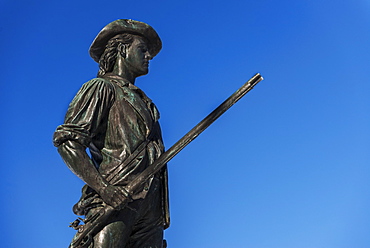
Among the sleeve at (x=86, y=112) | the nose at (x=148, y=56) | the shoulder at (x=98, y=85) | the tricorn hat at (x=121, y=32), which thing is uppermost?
the tricorn hat at (x=121, y=32)

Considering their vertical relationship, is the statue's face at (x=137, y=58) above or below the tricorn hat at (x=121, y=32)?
below

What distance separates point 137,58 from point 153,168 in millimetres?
1454

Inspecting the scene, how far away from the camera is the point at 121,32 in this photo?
5781mm

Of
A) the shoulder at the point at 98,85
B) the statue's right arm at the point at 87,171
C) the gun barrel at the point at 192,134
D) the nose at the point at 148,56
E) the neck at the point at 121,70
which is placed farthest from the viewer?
the nose at the point at 148,56

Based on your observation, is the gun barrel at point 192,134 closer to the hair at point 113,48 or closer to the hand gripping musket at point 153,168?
the hand gripping musket at point 153,168

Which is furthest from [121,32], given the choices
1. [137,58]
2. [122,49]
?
[137,58]

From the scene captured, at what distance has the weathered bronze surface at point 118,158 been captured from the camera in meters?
4.71

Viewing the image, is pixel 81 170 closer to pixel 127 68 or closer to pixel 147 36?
pixel 127 68

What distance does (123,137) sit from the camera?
5.12m

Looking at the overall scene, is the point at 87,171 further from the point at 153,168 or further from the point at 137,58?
the point at 137,58

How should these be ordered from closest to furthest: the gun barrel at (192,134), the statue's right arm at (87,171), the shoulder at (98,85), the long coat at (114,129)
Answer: the statue's right arm at (87,171)
the gun barrel at (192,134)
the long coat at (114,129)
the shoulder at (98,85)

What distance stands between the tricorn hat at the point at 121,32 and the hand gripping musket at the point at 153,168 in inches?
52.7

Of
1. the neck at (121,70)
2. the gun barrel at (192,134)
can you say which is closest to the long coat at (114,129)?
the gun barrel at (192,134)

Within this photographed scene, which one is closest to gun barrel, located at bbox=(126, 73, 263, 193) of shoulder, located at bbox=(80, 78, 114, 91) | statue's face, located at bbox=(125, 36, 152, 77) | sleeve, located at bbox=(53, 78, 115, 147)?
sleeve, located at bbox=(53, 78, 115, 147)
